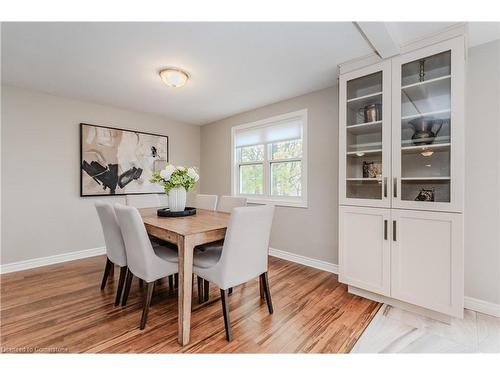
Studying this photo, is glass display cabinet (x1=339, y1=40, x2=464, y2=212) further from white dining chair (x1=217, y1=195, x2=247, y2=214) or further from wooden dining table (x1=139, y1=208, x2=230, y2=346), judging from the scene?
wooden dining table (x1=139, y1=208, x2=230, y2=346)

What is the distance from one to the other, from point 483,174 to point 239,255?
2.19 meters

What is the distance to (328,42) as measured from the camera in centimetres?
199

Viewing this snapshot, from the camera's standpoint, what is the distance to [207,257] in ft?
6.32

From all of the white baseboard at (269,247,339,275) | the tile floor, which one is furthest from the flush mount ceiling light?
the tile floor

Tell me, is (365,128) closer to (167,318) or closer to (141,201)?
(167,318)

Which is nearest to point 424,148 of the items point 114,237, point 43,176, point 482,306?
point 482,306

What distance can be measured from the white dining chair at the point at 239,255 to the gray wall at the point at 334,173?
139 cm

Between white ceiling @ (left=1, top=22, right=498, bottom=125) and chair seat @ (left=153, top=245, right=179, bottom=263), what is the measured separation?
1823 mm

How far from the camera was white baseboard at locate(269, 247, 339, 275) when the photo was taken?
9.45 feet

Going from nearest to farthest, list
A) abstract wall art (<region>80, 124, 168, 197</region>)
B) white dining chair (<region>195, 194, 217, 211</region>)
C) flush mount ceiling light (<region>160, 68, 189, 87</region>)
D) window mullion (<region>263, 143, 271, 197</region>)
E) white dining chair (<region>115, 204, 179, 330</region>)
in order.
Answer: white dining chair (<region>115, 204, 179, 330</region>)
flush mount ceiling light (<region>160, 68, 189, 87</region>)
white dining chair (<region>195, 194, 217, 211</region>)
abstract wall art (<region>80, 124, 168, 197</region>)
window mullion (<region>263, 143, 271, 197</region>)

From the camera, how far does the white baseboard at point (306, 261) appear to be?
9.45 feet
